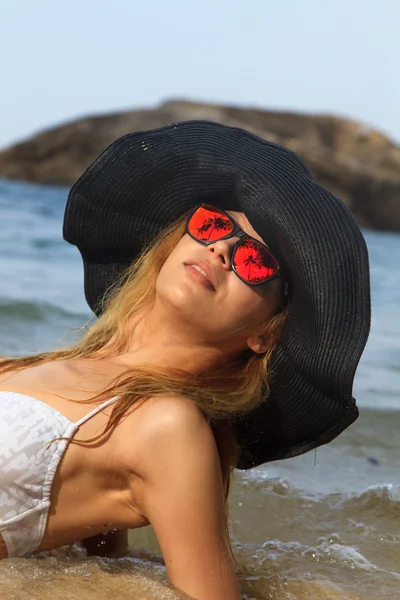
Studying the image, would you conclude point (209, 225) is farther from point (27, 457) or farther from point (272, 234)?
point (27, 457)

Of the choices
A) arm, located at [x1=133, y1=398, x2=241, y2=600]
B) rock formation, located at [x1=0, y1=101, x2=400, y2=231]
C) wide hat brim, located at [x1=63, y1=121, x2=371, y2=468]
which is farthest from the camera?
rock formation, located at [x1=0, y1=101, x2=400, y2=231]

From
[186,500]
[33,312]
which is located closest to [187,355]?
[186,500]

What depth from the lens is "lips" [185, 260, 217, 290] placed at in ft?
10.6

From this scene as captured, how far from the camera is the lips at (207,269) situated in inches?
127

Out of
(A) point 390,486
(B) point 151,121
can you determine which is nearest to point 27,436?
(A) point 390,486

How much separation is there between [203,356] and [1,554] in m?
0.98

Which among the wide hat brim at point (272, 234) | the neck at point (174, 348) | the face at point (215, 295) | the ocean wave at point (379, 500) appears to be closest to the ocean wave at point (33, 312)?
the ocean wave at point (379, 500)

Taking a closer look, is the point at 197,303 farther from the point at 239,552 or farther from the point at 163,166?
the point at 239,552

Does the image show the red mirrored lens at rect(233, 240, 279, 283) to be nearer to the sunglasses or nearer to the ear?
the sunglasses

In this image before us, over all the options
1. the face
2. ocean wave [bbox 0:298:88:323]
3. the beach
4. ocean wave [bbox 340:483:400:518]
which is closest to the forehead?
the face

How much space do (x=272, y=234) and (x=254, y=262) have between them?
12cm

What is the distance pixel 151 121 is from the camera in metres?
38.1

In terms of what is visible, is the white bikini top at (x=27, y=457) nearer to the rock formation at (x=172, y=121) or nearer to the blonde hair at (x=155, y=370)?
the blonde hair at (x=155, y=370)

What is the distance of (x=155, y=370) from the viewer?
3273 mm
